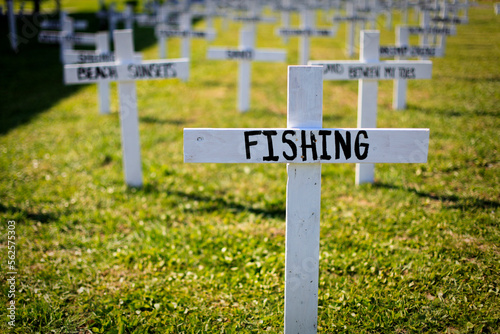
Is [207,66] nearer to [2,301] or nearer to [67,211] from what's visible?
[67,211]

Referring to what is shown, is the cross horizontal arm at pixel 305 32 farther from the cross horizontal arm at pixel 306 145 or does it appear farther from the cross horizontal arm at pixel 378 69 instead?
the cross horizontal arm at pixel 306 145

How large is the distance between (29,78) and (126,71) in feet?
25.4

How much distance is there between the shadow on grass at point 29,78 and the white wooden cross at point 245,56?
11.5 feet

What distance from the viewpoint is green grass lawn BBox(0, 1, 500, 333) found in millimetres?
2754

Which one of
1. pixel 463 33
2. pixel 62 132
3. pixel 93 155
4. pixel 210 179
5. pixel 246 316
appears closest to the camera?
pixel 246 316

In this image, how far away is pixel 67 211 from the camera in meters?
4.25

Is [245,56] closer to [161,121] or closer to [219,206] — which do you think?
[161,121]

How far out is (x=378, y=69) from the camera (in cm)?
411

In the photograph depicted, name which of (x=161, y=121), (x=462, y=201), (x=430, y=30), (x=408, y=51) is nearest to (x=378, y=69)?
(x=462, y=201)

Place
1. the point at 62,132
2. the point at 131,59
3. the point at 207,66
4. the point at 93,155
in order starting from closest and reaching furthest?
the point at 131,59, the point at 93,155, the point at 62,132, the point at 207,66

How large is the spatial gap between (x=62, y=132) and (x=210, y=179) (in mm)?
3124

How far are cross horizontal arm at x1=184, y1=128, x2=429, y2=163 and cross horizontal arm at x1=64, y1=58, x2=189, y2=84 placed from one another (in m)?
2.27

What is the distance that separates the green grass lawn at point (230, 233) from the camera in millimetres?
2754

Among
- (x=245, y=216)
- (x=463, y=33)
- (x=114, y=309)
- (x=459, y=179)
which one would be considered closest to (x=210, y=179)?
(x=245, y=216)
